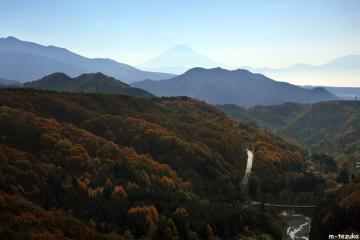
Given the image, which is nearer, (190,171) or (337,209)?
(337,209)

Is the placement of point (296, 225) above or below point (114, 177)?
below

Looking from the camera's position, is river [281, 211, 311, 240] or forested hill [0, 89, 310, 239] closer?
forested hill [0, 89, 310, 239]

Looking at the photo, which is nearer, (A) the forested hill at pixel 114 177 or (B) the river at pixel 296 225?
(A) the forested hill at pixel 114 177

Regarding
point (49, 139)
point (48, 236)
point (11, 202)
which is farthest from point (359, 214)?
point (49, 139)

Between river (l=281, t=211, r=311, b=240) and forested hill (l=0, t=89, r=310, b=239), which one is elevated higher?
forested hill (l=0, t=89, r=310, b=239)

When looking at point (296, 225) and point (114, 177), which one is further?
point (114, 177)

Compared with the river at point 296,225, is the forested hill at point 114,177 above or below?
above

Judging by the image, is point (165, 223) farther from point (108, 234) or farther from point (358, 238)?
point (358, 238)

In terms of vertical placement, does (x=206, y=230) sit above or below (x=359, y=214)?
below
